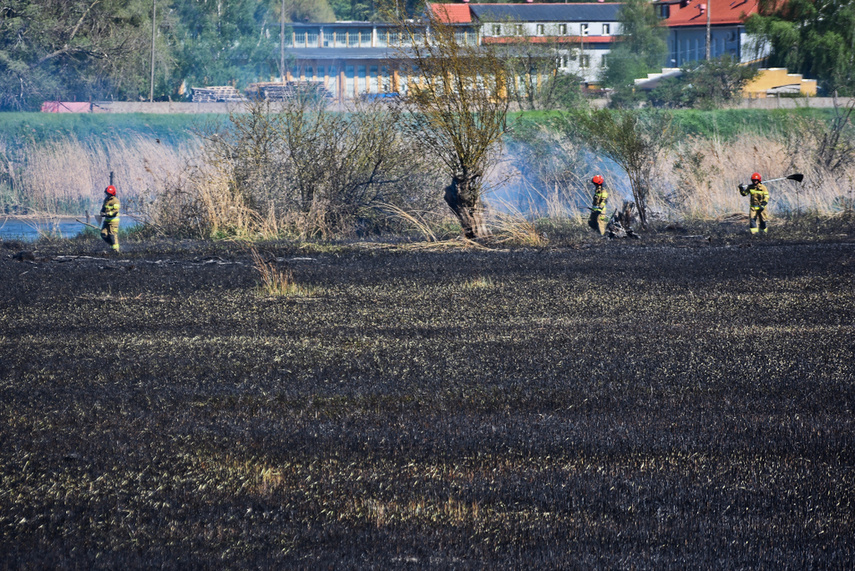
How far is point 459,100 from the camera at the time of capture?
19438 millimetres

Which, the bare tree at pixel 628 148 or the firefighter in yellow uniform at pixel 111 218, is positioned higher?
the bare tree at pixel 628 148

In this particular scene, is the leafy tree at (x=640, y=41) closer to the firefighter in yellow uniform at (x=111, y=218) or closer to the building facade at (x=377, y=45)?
the building facade at (x=377, y=45)

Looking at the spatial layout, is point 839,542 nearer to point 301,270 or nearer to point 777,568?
point 777,568

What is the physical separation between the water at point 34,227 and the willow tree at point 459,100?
8.45 meters

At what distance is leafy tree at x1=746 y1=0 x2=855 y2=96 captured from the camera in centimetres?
5153

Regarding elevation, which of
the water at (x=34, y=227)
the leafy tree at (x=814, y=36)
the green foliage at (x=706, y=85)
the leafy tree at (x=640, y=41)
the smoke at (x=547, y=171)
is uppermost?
the leafy tree at (x=640, y=41)

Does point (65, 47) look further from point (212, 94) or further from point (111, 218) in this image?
point (111, 218)

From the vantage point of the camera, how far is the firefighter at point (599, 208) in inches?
830

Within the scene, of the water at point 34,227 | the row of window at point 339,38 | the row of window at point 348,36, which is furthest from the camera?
the row of window at point 339,38

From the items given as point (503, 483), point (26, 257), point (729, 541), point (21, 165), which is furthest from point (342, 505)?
point (21, 165)

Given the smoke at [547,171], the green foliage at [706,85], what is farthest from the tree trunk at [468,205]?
the green foliage at [706,85]

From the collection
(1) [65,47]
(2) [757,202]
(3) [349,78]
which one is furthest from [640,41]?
(2) [757,202]

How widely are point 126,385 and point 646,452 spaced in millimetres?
3896

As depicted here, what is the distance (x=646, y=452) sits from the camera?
5.61m
